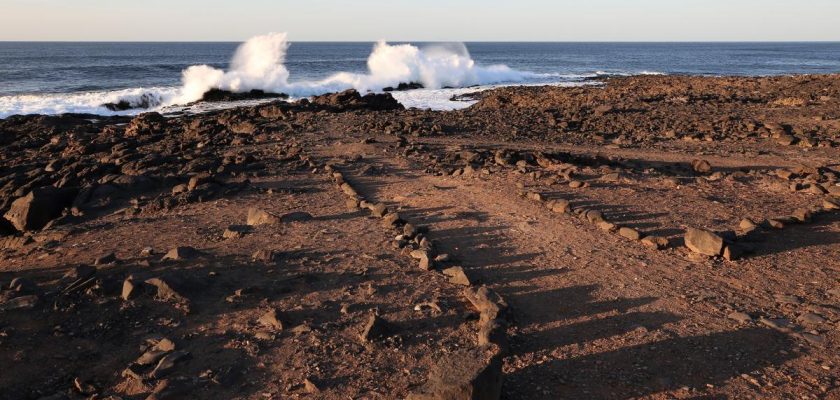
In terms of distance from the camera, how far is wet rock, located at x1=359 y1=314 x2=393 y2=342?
4906mm

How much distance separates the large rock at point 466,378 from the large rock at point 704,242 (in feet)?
12.4

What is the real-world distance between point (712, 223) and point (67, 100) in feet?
105

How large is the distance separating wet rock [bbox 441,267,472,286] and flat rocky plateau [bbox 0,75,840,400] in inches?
1.3

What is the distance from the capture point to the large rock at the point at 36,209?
8.98 meters

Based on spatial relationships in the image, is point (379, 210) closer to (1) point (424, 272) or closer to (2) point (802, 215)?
(1) point (424, 272)

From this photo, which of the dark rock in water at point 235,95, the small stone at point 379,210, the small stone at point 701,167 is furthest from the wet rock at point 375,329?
the dark rock in water at point 235,95

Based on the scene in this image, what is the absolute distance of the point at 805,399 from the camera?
160 inches

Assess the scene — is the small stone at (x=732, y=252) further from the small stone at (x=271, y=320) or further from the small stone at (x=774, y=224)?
the small stone at (x=271, y=320)

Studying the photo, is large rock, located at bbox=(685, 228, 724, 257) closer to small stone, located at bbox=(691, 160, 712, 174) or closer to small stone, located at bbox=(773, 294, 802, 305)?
small stone, located at bbox=(773, 294, 802, 305)

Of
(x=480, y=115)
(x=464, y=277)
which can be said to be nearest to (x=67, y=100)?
(x=480, y=115)

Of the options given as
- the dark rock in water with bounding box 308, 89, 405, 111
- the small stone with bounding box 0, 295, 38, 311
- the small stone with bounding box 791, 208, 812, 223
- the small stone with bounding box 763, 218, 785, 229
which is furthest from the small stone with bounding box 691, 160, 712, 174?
the dark rock in water with bounding box 308, 89, 405, 111

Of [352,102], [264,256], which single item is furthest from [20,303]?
[352,102]

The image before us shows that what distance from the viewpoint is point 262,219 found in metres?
7.99

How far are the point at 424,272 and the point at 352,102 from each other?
16.2 meters
